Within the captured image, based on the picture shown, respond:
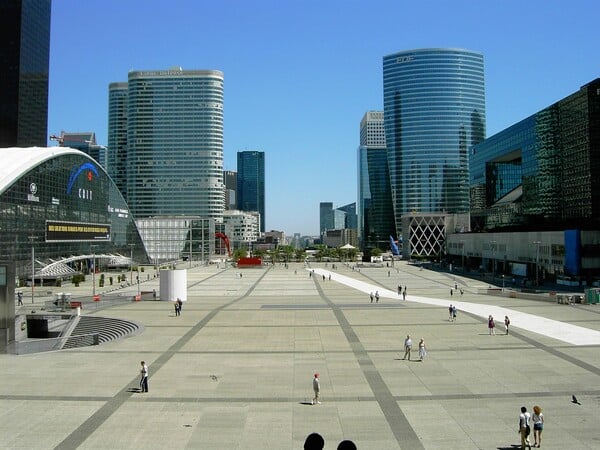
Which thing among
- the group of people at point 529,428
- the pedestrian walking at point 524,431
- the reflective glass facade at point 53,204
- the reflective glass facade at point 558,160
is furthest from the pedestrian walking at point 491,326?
the reflective glass facade at point 53,204

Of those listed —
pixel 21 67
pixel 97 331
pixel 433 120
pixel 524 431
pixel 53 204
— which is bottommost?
pixel 97 331

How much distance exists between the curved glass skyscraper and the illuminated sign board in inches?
4989

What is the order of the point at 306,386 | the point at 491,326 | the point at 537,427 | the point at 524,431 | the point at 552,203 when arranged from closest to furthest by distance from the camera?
the point at 524,431
the point at 537,427
the point at 306,386
the point at 491,326
the point at 552,203

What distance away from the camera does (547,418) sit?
17.8 meters

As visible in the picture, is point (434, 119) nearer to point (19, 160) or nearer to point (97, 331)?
point (19, 160)

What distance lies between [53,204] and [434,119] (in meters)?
150

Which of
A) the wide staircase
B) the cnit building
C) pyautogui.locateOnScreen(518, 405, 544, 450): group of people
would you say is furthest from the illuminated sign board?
pyautogui.locateOnScreen(518, 405, 544, 450): group of people

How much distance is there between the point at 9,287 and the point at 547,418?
1167 inches

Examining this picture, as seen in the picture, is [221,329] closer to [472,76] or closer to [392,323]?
[392,323]

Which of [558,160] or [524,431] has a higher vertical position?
[558,160]

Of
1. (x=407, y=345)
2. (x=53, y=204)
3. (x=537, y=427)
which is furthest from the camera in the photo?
(x=53, y=204)

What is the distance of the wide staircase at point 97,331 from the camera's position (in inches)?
1450

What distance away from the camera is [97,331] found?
3912cm

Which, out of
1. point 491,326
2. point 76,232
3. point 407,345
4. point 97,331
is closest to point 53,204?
point 76,232
